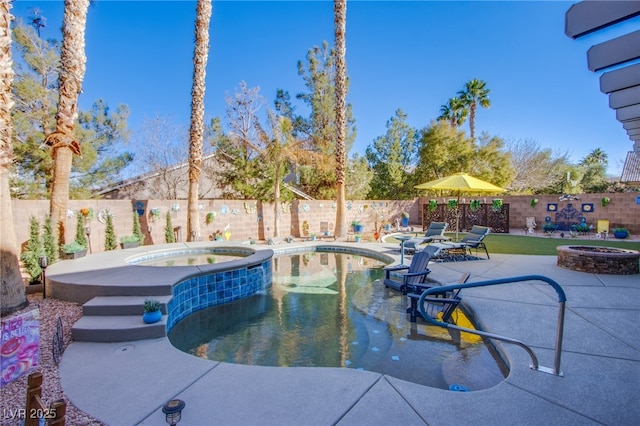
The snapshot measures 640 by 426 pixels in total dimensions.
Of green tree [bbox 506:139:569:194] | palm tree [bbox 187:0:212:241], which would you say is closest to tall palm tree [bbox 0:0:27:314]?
palm tree [bbox 187:0:212:241]

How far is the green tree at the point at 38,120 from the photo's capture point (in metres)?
13.2

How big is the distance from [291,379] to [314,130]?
23.5 meters

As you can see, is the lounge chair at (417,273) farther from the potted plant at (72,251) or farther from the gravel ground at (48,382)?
the potted plant at (72,251)

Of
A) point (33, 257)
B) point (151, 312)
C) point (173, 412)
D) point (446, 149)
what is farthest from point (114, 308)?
point (446, 149)

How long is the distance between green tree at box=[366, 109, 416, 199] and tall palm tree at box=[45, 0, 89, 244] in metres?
21.9

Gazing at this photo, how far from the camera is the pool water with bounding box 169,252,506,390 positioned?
403 cm

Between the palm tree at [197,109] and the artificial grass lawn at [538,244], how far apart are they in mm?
8687

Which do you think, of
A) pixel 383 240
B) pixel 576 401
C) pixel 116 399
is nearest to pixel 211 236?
pixel 383 240

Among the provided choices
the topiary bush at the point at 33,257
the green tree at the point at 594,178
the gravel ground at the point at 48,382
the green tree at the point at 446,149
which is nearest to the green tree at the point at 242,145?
the topiary bush at the point at 33,257

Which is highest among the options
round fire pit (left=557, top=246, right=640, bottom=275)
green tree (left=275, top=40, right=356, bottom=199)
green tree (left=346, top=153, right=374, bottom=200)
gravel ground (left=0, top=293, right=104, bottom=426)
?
green tree (left=275, top=40, right=356, bottom=199)

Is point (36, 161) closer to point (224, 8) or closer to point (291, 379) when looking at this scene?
point (224, 8)

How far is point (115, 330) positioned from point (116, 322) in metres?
0.27

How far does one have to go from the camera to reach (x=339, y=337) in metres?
4.99

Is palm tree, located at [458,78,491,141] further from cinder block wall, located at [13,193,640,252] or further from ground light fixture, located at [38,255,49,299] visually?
ground light fixture, located at [38,255,49,299]
